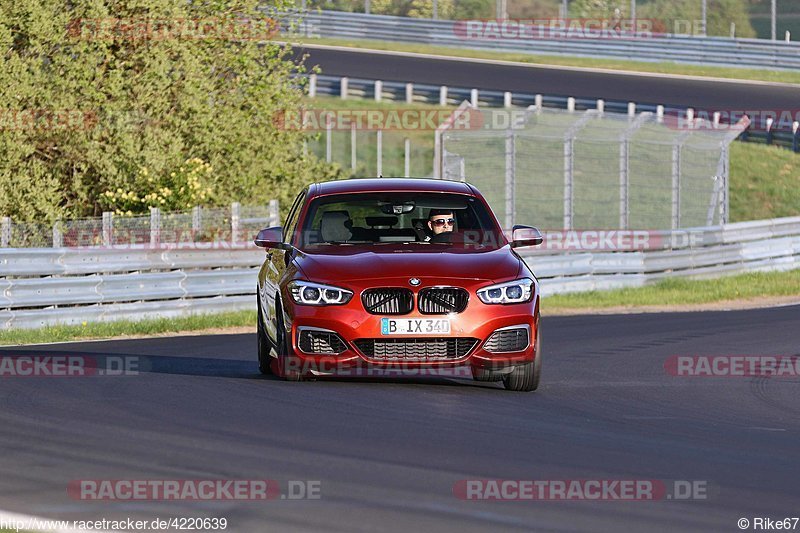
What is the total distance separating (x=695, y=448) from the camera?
8.78 meters

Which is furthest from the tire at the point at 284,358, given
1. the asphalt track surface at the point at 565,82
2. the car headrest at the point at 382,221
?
the asphalt track surface at the point at 565,82

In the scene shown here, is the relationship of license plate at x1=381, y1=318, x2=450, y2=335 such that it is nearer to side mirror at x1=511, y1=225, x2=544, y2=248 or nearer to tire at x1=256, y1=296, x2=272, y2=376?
side mirror at x1=511, y1=225, x2=544, y2=248

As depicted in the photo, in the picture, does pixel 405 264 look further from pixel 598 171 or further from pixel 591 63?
pixel 591 63

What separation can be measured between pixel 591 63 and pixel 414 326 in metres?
→ 41.0

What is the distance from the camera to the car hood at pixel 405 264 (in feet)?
36.4

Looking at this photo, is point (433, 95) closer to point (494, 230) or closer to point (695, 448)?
point (494, 230)

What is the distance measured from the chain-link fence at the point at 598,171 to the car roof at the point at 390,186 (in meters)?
12.6

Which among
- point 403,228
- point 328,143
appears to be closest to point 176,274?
point 403,228

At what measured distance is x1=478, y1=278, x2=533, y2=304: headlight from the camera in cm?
1109

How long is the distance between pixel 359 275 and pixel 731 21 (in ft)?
154

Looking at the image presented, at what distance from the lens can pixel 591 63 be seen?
50.9 metres

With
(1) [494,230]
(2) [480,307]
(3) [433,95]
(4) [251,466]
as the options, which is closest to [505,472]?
(4) [251,466]

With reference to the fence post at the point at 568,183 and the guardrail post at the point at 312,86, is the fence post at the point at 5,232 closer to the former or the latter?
the fence post at the point at 568,183

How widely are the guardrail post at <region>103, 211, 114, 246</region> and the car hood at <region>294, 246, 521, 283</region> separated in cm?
963
